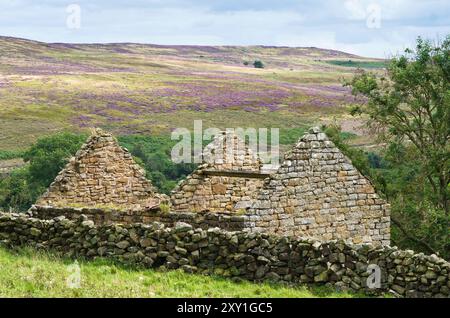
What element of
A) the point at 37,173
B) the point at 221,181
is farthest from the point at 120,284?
the point at 37,173

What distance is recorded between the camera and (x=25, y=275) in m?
13.0

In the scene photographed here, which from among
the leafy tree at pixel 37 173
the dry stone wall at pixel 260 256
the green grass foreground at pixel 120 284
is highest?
the dry stone wall at pixel 260 256

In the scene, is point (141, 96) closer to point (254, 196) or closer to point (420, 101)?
point (420, 101)

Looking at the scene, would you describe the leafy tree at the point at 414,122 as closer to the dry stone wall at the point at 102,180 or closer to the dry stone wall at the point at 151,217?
the dry stone wall at the point at 102,180

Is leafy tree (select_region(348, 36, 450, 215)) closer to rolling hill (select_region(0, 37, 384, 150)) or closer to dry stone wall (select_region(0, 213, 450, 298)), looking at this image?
dry stone wall (select_region(0, 213, 450, 298))

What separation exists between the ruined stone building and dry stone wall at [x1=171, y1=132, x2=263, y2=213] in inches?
0.8

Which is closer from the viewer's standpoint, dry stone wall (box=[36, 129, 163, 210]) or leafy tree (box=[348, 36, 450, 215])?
dry stone wall (box=[36, 129, 163, 210])

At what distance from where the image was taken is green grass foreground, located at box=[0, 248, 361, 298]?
12133mm

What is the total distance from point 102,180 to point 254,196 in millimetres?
4645

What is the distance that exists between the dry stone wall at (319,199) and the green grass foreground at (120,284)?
234 centimetres

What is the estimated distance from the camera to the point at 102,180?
19578 mm

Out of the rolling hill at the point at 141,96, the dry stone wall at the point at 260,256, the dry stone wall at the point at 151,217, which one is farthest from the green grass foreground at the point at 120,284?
the rolling hill at the point at 141,96

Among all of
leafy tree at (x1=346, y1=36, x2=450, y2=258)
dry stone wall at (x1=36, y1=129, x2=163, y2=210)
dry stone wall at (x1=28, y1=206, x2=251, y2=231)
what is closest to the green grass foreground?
dry stone wall at (x1=28, y1=206, x2=251, y2=231)

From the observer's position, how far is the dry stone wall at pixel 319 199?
15141 mm
